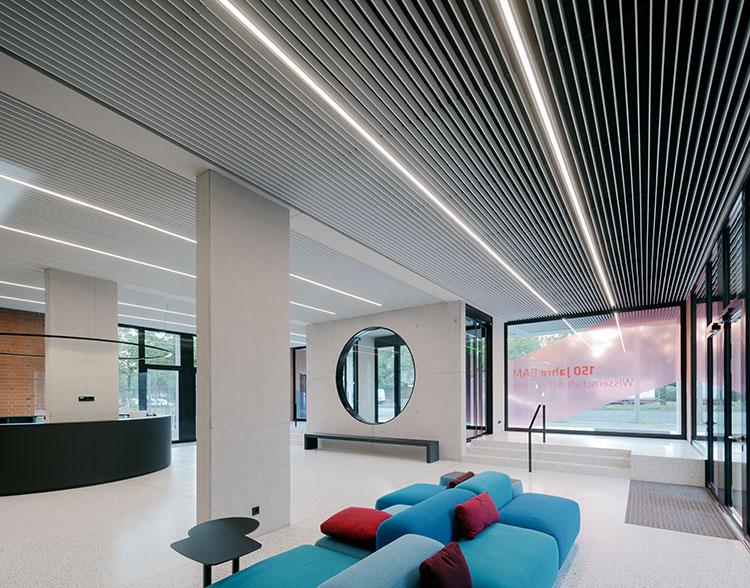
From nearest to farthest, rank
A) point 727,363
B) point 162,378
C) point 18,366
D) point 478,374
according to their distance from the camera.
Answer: point 727,363, point 18,366, point 478,374, point 162,378

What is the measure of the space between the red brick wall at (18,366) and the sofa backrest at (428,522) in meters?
A: 10.7

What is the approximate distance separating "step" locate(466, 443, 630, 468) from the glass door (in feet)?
2.29

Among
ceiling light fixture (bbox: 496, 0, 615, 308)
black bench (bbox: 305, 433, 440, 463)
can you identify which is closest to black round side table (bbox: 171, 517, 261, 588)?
ceiling light fixture (bbox: 496, 0, 615, 308)

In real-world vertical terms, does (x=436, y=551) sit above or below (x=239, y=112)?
below

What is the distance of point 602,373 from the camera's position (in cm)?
1014

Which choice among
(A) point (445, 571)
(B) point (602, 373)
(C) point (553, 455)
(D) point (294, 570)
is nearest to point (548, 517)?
(A) point (445, 571)

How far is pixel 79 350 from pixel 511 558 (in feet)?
24.7

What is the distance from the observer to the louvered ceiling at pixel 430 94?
2.31m

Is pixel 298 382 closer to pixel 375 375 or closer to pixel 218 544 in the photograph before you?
pixel 375 375

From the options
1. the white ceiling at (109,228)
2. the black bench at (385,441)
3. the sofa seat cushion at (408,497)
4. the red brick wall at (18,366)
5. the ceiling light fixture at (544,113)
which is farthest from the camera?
the red brick wall at (18,366)

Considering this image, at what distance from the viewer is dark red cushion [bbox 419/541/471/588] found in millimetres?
2092

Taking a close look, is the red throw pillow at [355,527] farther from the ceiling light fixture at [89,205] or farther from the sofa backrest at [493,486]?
the ceiling light fixture at [89,205]

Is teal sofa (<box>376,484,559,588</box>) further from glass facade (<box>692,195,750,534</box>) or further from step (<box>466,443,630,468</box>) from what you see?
step (<box>466,443,630,468</box>)

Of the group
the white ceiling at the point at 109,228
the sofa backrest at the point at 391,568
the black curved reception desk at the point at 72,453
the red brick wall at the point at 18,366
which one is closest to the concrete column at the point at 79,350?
the white ceiling at the point at 109,228
